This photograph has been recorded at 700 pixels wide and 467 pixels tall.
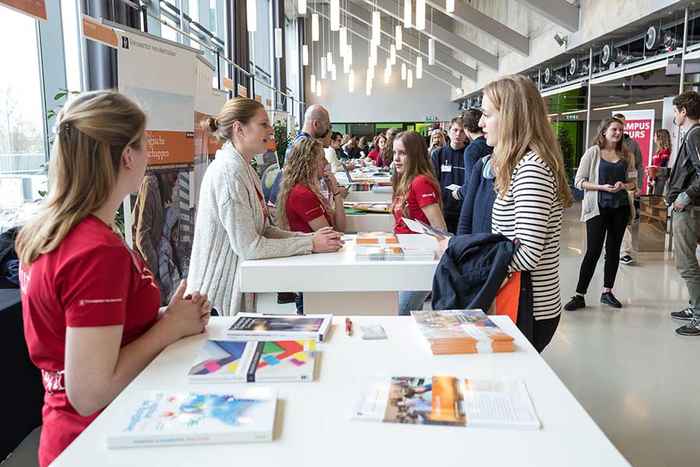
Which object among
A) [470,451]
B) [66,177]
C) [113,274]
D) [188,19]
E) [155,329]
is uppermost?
[188,19]

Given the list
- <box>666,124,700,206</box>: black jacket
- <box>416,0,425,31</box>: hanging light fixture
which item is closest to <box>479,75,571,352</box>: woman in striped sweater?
<box>666,124,700,206</box>: black jacket

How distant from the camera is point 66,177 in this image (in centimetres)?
136

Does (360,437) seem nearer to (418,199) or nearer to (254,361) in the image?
(254,361)

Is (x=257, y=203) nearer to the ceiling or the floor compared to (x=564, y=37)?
nearer to the floor

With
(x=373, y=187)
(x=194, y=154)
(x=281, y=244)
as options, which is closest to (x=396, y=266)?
(x=281, y=244)

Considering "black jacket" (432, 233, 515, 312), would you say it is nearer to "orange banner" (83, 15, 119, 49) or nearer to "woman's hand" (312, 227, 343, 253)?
"woman's hand" (312, 227, 343, 253)

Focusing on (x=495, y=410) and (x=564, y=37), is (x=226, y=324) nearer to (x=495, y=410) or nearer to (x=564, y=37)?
(x=495, y=410)

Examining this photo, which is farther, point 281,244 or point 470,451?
point 281,244

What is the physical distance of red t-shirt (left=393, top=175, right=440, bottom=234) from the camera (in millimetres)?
3512

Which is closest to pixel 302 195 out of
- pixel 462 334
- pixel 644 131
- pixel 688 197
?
pixel 462 334

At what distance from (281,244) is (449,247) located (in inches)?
30.1

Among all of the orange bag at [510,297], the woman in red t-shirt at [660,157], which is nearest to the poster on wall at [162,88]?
the orange bag at [510,297]

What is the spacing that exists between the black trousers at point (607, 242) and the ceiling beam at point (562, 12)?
599 centimetres

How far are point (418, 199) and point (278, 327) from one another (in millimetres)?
1930
